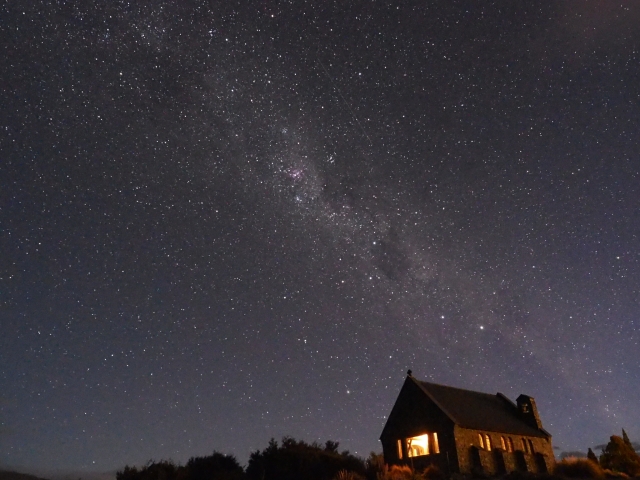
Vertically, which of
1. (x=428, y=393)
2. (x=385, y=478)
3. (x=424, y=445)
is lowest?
(x=385, y=478)

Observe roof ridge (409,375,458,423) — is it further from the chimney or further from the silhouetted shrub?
the chimney

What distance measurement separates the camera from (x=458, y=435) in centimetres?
3656

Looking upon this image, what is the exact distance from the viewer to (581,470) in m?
38.7

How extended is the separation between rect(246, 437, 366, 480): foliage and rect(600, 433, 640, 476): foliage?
88.4 ft

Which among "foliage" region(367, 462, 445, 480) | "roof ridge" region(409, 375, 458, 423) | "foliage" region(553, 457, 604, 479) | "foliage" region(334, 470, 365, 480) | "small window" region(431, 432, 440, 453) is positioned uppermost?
"roof ridge" region(409, 375, 458, 423)

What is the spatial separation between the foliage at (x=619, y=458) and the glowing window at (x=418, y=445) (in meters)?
18.9

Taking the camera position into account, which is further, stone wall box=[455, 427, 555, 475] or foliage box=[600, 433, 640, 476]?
foliage box=[600, 433, 640, 476]

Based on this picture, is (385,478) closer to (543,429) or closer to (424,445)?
(424,445)

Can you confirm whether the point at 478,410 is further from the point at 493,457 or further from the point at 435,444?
the point at 435,444

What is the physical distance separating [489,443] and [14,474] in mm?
65547

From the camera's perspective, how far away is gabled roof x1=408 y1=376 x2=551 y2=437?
3944cm

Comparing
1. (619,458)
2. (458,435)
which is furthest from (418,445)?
(619,458)

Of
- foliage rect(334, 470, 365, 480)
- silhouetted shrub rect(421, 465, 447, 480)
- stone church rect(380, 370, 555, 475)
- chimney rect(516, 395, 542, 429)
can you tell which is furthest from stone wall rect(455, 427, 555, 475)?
foliage rect(334, 470, 365, 480)

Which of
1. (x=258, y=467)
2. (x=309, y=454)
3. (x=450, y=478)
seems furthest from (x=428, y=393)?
(x=258, y=467)
